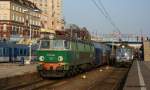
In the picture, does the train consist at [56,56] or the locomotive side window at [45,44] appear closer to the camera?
the train consist at [56,56]

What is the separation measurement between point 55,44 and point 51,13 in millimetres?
132300

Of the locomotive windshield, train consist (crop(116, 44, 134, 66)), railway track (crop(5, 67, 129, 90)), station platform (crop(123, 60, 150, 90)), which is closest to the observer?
station platform (crop(123, 60, 150, 90))

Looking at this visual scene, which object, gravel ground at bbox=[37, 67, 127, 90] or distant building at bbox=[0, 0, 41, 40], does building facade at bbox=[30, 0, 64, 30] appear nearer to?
distant building at bbox=[0, 0, 41, 40]

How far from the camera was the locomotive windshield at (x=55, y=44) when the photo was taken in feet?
94.7

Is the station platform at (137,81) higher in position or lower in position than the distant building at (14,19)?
lower

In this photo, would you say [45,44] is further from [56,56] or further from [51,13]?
[51,13]

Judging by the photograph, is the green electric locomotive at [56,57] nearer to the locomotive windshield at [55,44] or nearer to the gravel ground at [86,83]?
the locomotive windshield at [55,44]

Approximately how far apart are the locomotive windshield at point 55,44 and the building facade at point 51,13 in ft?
399

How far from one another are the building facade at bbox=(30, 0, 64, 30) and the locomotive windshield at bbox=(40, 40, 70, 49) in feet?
399

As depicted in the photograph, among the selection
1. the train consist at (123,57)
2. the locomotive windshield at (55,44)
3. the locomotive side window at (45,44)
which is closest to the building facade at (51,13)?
the train consist at (123,57)

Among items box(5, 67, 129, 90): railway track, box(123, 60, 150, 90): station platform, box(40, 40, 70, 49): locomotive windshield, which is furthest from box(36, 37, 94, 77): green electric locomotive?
box(123, 60, 150, 90): station platform

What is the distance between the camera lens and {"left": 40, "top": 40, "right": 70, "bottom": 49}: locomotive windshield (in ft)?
94.7

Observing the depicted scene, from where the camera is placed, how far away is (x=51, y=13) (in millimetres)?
160500

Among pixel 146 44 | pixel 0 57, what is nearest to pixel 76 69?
pixel 0 57
